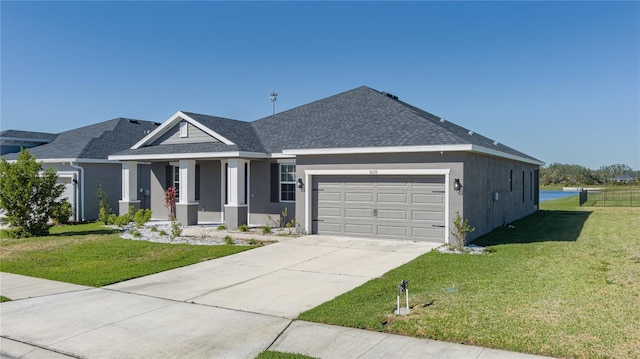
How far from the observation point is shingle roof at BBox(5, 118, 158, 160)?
23.8 m

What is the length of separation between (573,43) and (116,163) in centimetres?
2279

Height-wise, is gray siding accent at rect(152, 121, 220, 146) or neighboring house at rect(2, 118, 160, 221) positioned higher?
gray siding accent at rect(152, 121, 220, 146)

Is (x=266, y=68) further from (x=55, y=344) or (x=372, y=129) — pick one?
(x=55, y=344)

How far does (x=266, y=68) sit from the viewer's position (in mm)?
27719

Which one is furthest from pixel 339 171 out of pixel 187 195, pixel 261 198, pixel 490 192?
pixel 187 195

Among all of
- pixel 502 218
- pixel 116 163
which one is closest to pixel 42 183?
pixel 116 163

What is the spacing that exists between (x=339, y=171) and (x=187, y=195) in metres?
7.23

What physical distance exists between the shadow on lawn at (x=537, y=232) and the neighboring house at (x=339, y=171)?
506mm

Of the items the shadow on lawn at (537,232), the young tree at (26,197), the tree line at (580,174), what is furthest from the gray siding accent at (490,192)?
the tree line at (580,174)

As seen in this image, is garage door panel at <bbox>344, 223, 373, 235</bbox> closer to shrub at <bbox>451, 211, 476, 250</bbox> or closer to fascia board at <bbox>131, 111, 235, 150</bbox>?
shrub at <bbox>451, 211, 476, 250</bbox>

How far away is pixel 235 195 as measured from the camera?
18500mm

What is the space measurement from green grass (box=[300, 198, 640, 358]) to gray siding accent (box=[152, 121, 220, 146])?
11.7 m

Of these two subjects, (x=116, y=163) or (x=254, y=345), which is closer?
(x=254, y=345)

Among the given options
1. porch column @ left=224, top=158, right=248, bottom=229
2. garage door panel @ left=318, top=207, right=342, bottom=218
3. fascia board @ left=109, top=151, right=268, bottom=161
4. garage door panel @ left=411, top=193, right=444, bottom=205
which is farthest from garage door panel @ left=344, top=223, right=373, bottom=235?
fascia board @ left=109, top=151, right=268, bottom=161
